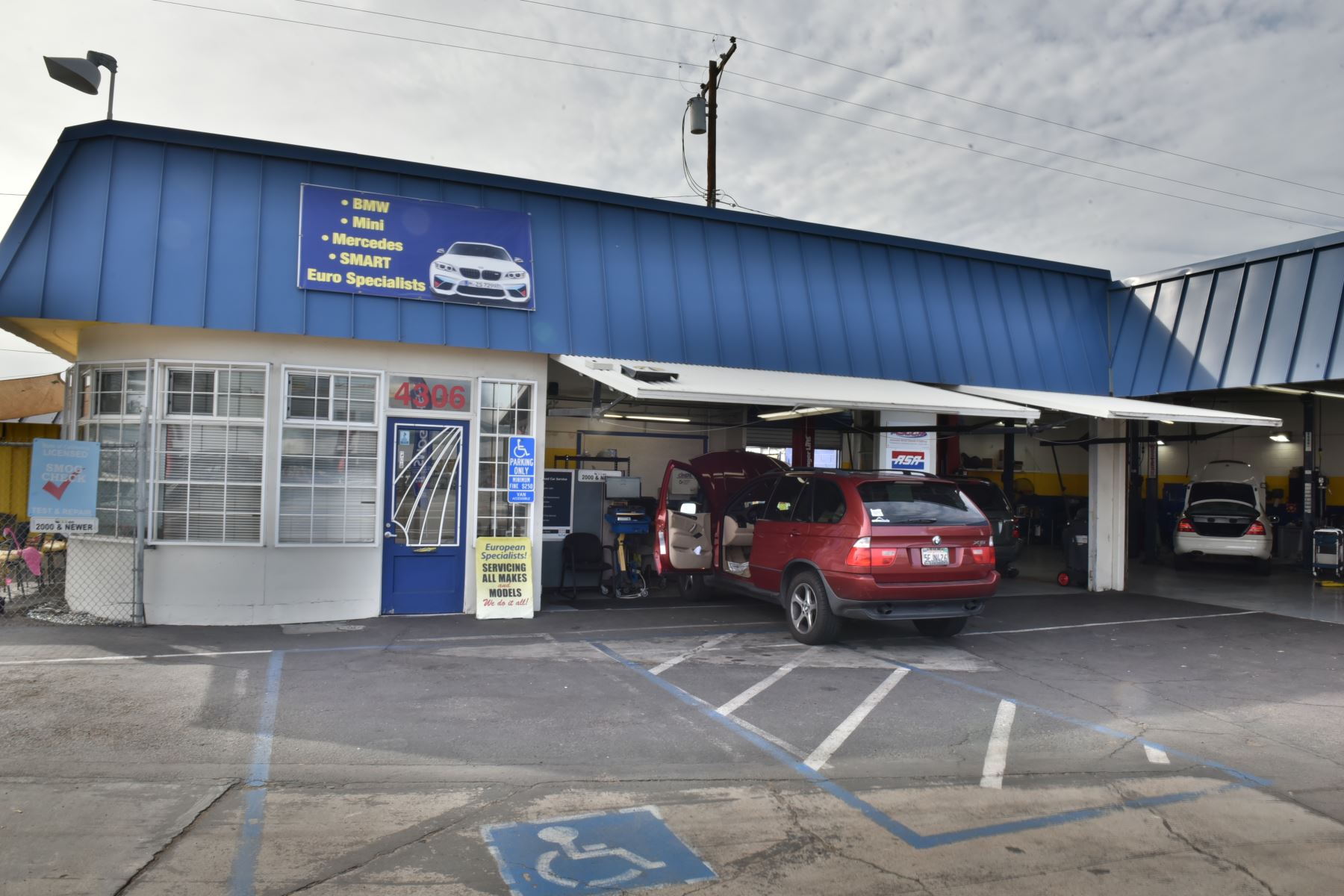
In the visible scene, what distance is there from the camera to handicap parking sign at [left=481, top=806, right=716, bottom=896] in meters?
3.70

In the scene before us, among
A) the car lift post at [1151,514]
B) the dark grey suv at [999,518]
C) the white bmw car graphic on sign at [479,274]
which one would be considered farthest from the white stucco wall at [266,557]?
the car lift post at [1151,514]

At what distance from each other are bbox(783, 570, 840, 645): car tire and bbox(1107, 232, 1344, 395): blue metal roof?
272 inches

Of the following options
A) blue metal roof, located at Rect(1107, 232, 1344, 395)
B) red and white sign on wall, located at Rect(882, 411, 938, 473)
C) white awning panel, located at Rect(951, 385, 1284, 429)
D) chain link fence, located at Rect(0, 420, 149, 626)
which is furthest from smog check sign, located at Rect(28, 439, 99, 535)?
blue metal roof, located at Rect(1107, 232, 1344, 395)

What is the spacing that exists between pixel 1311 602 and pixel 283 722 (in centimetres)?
1353

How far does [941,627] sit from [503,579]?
4883mm

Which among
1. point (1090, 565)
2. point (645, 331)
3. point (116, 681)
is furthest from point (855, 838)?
point (1090, 565)

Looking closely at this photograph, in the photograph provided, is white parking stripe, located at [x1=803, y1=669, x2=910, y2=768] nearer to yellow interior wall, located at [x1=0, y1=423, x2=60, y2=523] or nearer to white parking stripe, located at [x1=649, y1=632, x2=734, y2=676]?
white parking stripe, located at [x1=649, y1=632, x2=734, y2=676]

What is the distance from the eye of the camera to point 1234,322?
457 inches

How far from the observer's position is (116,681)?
675cm

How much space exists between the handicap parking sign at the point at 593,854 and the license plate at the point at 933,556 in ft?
14.4

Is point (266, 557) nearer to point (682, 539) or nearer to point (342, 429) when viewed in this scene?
point (342, 429)

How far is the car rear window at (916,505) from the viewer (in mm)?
8125

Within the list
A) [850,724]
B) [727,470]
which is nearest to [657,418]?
[727,470]

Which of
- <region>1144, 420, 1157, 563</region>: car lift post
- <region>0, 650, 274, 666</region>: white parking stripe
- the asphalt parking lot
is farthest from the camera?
<region>1144, 420, 1157, 563</region>: car lift post
